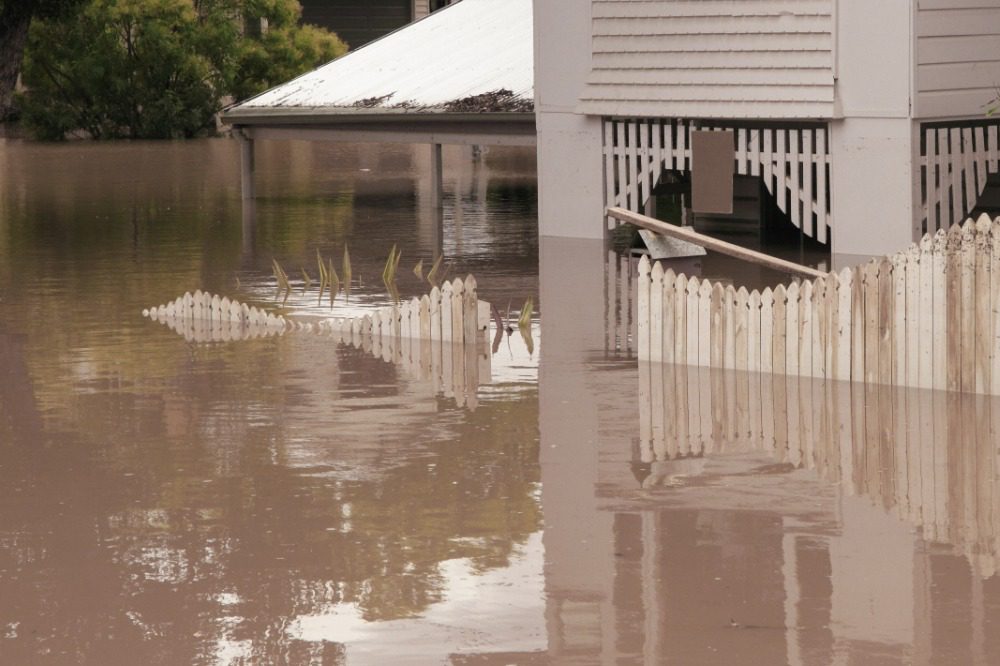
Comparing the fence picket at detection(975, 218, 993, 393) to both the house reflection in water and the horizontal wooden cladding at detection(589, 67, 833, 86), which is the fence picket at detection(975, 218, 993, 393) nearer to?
the house reflection in water

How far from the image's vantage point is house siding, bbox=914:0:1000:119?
53.4 ft

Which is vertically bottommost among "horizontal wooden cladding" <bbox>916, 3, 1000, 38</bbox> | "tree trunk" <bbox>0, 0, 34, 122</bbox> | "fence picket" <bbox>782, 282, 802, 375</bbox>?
"fence picket" <bbox>782, 282, 802, 375</bbox>

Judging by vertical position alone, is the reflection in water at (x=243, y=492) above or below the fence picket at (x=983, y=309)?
below

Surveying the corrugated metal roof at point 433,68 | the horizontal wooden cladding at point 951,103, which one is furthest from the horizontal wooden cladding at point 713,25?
the corrugated metal roof at point 433,68

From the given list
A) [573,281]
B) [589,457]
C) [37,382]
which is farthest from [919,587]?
[573,281]

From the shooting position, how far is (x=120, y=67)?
45188 millimetres

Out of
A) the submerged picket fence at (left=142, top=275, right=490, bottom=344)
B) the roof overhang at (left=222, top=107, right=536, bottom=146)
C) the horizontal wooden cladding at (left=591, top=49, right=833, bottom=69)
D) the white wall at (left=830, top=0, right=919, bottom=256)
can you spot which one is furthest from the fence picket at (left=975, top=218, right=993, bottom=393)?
the roof overhang at (left=222, top=107, right=536, bottom=146)

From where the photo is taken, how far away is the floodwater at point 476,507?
20.3 feet

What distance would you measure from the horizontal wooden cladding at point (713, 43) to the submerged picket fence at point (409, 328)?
590 centimetres

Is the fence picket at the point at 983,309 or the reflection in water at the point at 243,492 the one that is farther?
the fence picket at the point at 983,309

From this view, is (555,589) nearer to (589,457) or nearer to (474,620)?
(474,620)

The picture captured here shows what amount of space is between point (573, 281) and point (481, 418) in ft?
21.0

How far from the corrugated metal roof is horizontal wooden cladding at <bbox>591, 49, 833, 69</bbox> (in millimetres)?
2060

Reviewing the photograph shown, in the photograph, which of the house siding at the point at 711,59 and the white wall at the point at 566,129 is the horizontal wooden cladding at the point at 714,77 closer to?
the house siding at the point at 711,59
